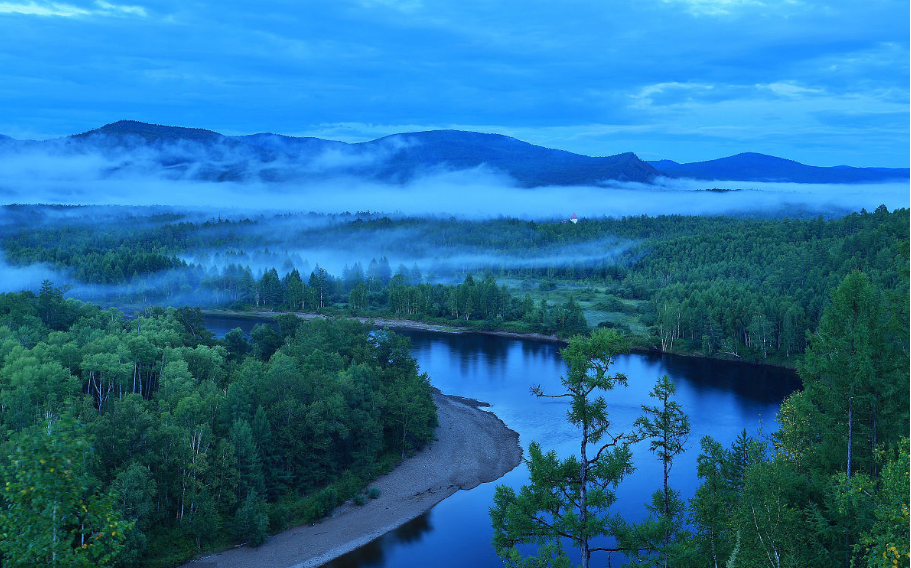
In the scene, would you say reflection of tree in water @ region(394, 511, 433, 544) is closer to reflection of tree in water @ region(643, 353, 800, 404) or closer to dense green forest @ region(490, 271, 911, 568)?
dense green forest @ region(490, 271, 911, 568)

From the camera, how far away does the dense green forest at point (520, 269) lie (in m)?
56.7

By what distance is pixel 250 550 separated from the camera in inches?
826

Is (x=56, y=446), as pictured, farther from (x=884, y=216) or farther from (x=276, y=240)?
(x=276, y=240)

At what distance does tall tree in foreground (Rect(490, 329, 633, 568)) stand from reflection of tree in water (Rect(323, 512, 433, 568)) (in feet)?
35.8

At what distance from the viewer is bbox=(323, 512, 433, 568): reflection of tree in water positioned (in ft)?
67.9

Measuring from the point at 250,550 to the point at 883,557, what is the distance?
1905cm

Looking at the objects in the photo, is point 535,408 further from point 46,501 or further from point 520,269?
point 520,269

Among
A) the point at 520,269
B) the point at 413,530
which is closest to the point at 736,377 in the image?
the point at 413,530

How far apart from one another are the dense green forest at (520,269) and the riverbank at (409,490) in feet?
51.4

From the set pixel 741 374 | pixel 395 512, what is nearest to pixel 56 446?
pixel 395 512

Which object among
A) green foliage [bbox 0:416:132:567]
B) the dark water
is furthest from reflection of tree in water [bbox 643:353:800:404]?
green foliage [bbox 0:416:132:567]

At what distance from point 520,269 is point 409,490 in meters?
86.9

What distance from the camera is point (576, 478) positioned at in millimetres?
11086

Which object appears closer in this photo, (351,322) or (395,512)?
(395,512)
